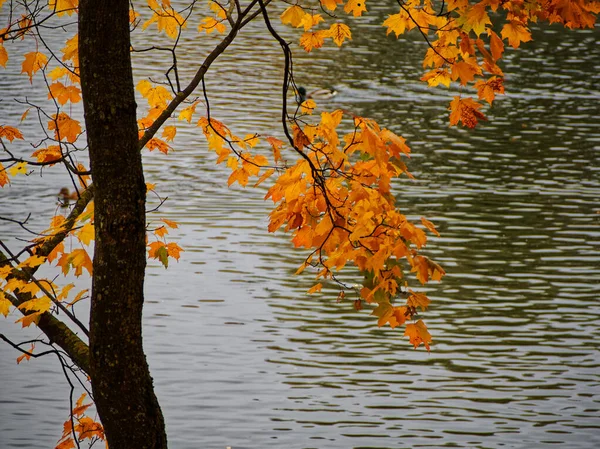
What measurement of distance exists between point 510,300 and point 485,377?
2.06 meters

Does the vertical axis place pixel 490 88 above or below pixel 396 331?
above

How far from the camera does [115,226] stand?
10.9 feet

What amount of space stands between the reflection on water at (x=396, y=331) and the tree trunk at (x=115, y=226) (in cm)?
445

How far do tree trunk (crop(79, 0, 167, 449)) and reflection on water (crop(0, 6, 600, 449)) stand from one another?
4.45 metres

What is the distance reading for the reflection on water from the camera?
27.0 feet

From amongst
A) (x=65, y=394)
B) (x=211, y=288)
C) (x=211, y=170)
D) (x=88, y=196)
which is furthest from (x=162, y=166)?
(x=88, y=196)

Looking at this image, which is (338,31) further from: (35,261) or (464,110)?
(35,261)

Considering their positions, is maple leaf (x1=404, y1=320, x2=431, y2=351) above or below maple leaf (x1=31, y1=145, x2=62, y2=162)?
below

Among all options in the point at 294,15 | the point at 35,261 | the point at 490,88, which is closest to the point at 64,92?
the point at 35,261

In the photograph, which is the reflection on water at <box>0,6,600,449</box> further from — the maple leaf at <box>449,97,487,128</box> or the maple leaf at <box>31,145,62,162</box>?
the maple leaf at <box>449,97,487,128</box>

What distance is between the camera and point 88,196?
406 centimetres

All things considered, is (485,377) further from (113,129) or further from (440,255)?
(113,129)

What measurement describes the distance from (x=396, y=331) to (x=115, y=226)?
24.2 ft

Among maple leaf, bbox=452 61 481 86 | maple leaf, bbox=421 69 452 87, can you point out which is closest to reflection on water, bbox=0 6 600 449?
maple leaf, bbox=421 69 452 87
